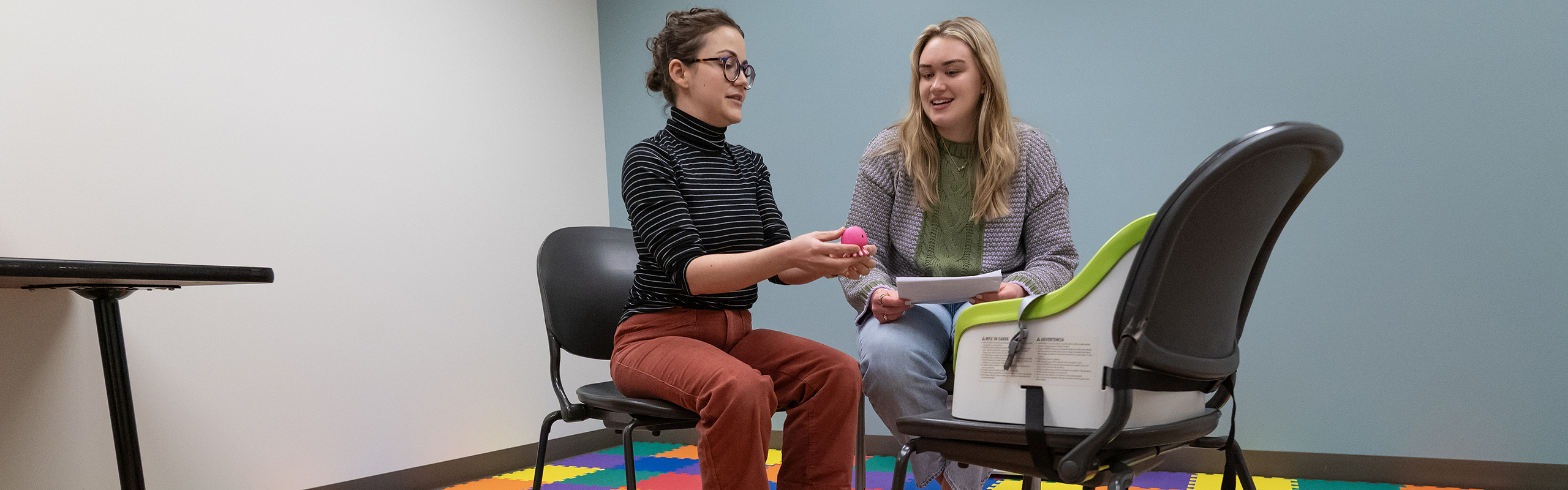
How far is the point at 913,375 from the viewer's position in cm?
166

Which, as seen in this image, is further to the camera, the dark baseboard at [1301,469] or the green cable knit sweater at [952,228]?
the dark baseboard at [1301,469]

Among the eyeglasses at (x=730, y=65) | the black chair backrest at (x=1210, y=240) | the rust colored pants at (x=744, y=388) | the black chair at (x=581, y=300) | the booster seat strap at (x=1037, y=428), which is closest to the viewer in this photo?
the black chair backrest at (x=1210, y=240)

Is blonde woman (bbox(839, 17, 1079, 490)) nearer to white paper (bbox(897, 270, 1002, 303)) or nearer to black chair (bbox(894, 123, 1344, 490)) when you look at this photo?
white paper (bbox(897, 270, 1002, 303))

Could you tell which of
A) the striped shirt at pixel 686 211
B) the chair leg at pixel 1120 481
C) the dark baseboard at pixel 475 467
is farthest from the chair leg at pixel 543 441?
the chair leg at pixel 1120 481

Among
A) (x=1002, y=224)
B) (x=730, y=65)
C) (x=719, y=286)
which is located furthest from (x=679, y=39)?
(x=1002, y=224)

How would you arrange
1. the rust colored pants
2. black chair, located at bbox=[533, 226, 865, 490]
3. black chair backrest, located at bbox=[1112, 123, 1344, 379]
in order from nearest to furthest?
black chair backrest, located at bbox=[1112, 123, 1344, 379], the rust colored pants, black chair, located at bbox=[533, 226, 865, 490]

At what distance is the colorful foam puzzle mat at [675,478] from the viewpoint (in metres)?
2.56

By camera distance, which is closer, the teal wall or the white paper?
the white paper

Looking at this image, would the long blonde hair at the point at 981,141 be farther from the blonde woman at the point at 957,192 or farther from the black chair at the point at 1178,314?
the black chair at the point at 1178,314

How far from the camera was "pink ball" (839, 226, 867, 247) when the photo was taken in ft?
4.77

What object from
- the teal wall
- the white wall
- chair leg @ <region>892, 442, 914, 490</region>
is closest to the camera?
chair leg @ <region>892, 442, 914, 490</region>

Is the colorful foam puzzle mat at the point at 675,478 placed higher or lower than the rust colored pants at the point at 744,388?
lower

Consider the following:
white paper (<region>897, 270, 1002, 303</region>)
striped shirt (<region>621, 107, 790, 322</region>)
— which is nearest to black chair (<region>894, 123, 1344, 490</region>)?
white paper (<region>897, 270, 1002, 303</region>)

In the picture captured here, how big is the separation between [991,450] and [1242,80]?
2030mm
